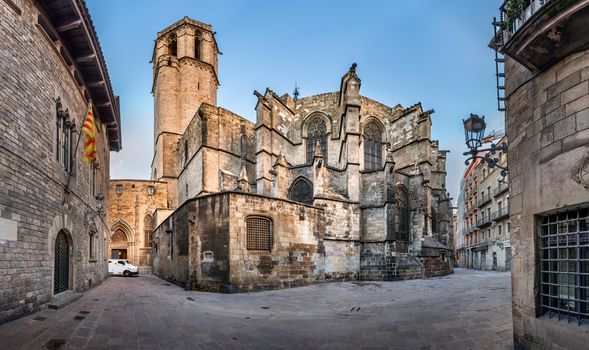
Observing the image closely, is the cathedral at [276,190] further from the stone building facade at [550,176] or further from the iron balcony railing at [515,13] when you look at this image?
the iron balcony railing at [515,13]

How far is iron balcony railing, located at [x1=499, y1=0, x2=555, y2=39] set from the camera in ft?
14.5

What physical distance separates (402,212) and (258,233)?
37.3 ft

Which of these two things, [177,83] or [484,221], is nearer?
[177,83]

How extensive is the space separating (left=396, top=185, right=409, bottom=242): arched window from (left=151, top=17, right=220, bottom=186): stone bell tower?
60.2ft

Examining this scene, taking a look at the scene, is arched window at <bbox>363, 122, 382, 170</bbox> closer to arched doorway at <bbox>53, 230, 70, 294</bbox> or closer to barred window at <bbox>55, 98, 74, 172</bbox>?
barred window at <bbox>55, 98, 74, 172</bbox>

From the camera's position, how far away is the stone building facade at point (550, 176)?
12.3 ft

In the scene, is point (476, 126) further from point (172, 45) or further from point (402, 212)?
point (172, 45)

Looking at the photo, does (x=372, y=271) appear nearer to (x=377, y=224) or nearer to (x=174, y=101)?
(x=377, y=224)

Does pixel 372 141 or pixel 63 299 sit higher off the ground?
pixel 372 141

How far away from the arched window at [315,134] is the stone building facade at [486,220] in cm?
1335

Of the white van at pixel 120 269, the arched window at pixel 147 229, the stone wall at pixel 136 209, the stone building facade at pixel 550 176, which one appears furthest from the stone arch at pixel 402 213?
the arched window at pixel 147 229

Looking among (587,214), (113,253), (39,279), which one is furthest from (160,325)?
(113,253)

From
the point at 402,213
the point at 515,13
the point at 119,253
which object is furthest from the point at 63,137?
the point at 119,253

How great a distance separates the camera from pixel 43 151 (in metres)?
8.09
